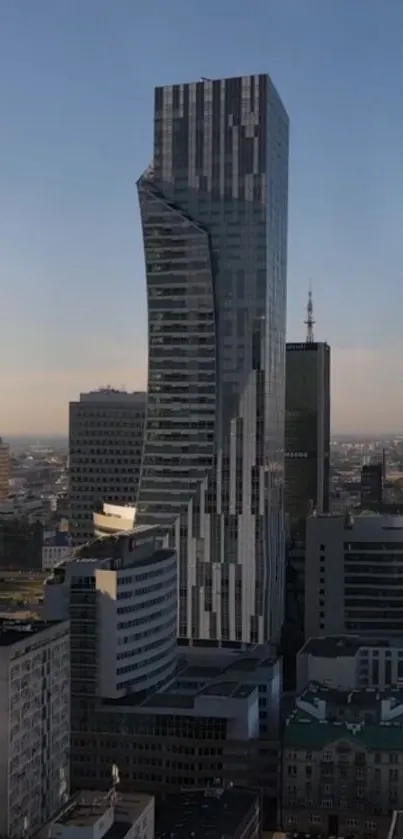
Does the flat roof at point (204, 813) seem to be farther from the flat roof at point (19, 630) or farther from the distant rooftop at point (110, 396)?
the distant rooftop at point (110, 396)

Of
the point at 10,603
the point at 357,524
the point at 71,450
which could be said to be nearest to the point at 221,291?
the point at 357,524

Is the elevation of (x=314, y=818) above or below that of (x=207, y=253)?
below

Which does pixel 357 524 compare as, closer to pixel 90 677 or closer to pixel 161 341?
pixel 161 341

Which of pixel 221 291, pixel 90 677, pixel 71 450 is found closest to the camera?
pixel 90 677

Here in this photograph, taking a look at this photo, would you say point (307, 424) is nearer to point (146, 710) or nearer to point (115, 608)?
point (115, 608)

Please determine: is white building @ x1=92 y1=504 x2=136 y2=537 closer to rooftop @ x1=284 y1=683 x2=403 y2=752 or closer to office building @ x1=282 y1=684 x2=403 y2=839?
rooftop @ x1=284 y1=683 x2=403 y2=752

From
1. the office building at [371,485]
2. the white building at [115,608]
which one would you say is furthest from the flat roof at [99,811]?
the office building at [371,485]
